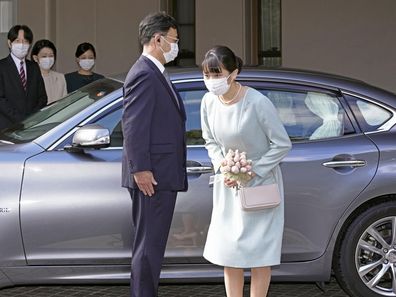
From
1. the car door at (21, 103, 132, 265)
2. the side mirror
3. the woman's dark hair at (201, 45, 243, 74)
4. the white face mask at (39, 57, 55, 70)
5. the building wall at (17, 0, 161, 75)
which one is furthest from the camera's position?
the building wall at (17, 0, 161, 75)

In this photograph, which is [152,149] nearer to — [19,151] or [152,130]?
[152,130]

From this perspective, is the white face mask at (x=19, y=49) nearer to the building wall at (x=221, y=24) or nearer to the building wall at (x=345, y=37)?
the building wall at (x=221, y=24)

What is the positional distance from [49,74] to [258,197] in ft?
13.5

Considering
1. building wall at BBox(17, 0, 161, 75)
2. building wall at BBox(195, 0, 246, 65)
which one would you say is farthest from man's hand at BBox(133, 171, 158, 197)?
building wall at BBox(17, 0, 161, 75)

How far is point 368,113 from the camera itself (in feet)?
19.6

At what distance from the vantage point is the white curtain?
5914 millimetres

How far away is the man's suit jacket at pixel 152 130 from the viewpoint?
4.95m

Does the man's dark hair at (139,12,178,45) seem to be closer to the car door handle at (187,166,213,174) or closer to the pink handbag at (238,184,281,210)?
the car door handle at (187,166,213,174)

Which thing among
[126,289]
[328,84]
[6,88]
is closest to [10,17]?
[6,88]

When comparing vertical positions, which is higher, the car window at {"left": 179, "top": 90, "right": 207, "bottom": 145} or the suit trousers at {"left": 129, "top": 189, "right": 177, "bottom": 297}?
the car window at {"left": 179, "top": 90, "right": 207, "bottom": 145}

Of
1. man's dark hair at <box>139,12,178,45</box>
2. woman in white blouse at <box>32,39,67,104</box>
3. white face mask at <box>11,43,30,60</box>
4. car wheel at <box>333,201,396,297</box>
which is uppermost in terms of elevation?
man's dark hair at <box>139,12,178,45</box>

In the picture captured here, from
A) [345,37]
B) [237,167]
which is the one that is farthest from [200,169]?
[345,37]

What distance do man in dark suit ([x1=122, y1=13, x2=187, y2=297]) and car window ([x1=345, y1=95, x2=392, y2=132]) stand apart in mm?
1379

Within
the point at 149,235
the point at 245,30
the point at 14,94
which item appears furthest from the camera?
the point at 245,30
